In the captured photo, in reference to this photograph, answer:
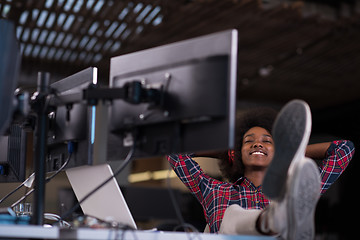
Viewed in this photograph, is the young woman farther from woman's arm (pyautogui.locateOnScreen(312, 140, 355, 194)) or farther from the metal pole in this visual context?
the metal pole

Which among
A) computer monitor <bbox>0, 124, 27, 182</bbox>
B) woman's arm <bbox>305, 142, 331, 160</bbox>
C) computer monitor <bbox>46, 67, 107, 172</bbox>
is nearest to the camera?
computer monitor <bbox>46, 67, 107, 172</bbox>

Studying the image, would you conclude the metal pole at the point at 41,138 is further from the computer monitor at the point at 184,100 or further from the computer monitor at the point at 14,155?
the computer monitor at the point at 14,155

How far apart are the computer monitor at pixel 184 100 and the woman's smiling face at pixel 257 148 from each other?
38.1 inches

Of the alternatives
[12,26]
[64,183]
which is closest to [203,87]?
[12,26]

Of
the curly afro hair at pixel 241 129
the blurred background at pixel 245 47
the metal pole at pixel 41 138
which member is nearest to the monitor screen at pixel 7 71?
the metal pole at pixel 41 138

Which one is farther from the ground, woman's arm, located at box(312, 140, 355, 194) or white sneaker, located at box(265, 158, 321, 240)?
woman's arm, located at box(312, 140, 355, 194)

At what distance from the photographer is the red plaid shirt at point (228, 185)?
2.47 metres

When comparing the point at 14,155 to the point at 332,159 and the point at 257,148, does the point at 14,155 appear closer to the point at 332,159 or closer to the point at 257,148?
the point at 257,148

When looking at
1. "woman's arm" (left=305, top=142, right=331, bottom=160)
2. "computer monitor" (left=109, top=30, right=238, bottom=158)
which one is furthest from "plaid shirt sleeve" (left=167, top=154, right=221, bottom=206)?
"computer monitor" (left=109, top=30, right=238, bottom=158)

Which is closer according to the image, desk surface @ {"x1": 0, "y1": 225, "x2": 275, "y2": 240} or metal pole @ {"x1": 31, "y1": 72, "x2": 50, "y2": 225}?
desk surface @ {"x1": 0, "y1": 225, "x2": 275, "y2": 240}

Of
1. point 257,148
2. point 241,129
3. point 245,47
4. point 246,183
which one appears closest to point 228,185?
point 246,183

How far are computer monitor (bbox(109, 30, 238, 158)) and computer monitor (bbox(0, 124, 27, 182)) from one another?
2.02 feet

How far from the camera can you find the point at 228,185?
2576 millimetres

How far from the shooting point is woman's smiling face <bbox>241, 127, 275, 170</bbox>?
254 cm
